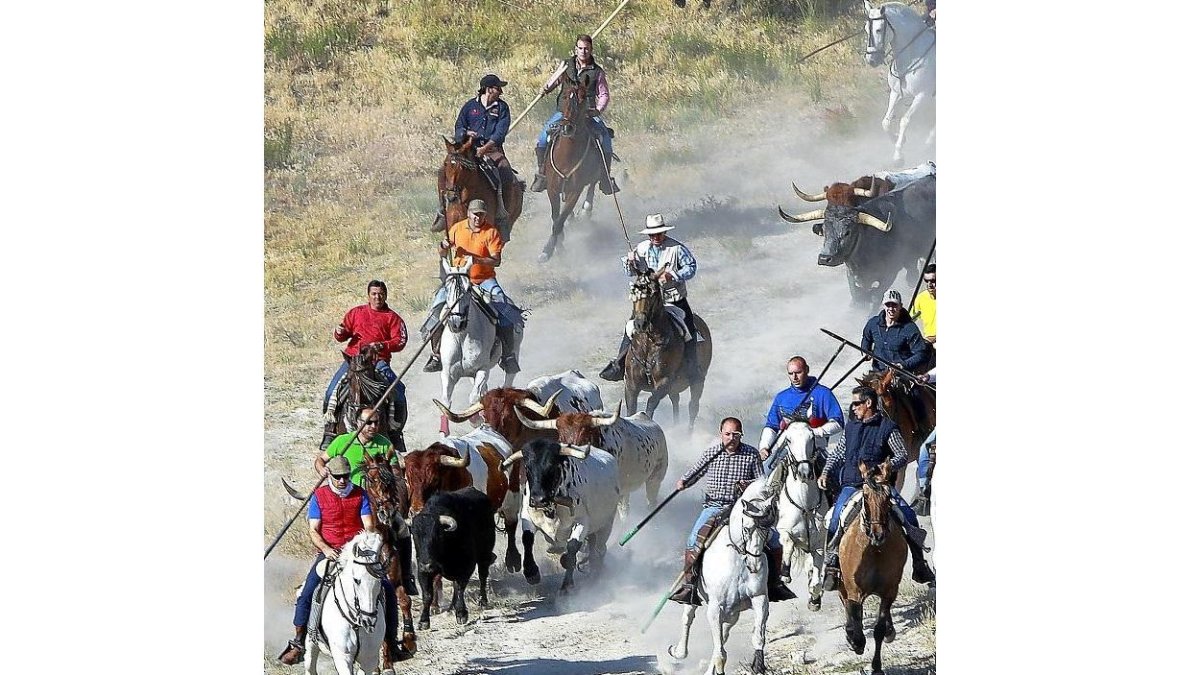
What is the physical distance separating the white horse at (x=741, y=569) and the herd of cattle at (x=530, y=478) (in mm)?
914

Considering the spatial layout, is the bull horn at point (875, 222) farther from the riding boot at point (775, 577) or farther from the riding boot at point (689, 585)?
the riding boot at point (689, 585)

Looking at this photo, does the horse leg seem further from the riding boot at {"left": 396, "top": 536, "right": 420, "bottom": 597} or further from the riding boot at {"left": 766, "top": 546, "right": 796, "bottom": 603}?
the riding boot at {"left": 396, "top": 536, "right": 420, "bottom": 597}

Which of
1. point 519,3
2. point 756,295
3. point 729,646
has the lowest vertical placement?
point 729,646

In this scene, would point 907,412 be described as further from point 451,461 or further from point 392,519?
point 392,519

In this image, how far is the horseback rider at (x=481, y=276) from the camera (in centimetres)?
1716

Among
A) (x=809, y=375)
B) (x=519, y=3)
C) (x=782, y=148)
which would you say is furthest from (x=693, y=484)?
(x=519, y=3)

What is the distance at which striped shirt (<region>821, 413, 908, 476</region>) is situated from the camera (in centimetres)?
1642

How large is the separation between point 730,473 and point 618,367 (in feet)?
4.08

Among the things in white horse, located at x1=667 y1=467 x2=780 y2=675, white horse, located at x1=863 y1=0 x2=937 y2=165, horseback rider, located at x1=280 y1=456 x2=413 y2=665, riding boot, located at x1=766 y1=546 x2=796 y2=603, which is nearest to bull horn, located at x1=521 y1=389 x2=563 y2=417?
horseback rider, located at x1=280 y1=456 x2=413 y2=665

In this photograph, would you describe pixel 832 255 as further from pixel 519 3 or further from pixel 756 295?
pixel 519 3

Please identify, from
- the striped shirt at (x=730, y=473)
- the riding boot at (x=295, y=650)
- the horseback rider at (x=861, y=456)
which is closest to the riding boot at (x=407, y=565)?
the riding boot at (x=295, y=650)

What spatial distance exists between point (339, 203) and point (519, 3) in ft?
6.70

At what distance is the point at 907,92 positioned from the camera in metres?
16.8

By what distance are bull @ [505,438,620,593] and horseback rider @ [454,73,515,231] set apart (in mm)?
1935
